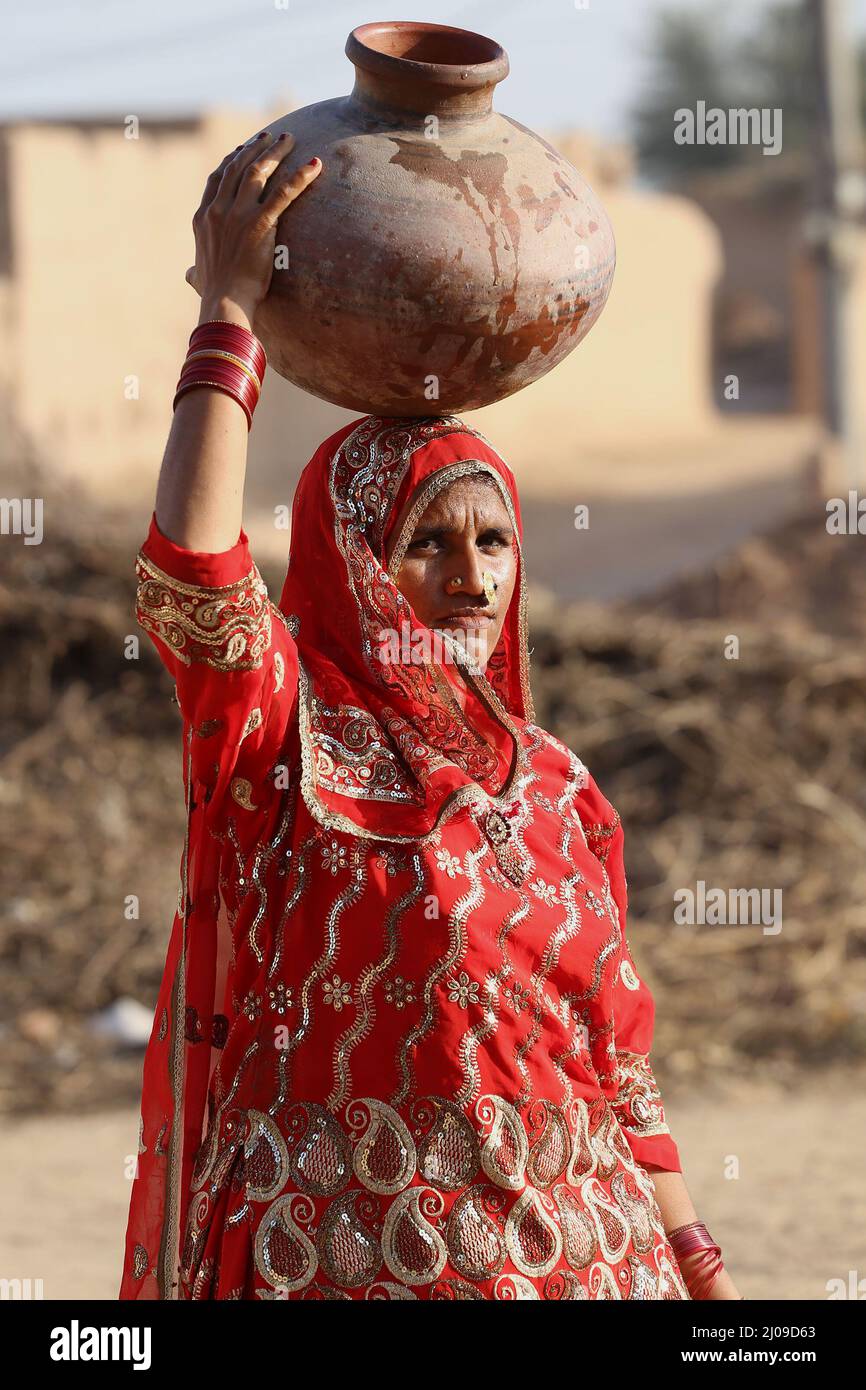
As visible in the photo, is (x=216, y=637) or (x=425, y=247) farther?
(x=425, y=247)

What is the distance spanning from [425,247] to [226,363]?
30 cm

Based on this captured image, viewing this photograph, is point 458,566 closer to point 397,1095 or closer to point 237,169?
point 237,169

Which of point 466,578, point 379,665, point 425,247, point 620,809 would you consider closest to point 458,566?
point 466,578

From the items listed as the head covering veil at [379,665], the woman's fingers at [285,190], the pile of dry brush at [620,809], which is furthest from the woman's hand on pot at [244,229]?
the pile of dry brush at [620,809]

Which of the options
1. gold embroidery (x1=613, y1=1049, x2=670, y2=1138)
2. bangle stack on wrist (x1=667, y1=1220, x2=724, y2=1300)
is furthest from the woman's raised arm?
bangle stack on wrist (x1=667, y1=1220, x2=724, y2=1300)

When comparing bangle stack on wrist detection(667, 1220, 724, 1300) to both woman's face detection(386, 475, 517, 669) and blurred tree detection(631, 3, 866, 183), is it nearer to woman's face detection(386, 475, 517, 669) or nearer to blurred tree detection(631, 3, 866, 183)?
woman's face detection(386, 475, 517, 669)

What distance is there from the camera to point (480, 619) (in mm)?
2391

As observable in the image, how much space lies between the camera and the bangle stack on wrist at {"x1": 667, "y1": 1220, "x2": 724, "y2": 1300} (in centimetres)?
252

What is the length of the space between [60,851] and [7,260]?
9.32 m

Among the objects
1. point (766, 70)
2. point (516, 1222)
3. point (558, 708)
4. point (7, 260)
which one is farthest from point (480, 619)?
point (766, 70)

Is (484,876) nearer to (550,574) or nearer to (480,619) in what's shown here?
(480,619)

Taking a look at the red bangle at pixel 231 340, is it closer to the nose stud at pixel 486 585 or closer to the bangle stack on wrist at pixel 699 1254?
the nose stud at pixel 486 585

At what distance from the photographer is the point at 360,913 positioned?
2209mm

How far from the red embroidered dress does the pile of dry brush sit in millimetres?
4666
